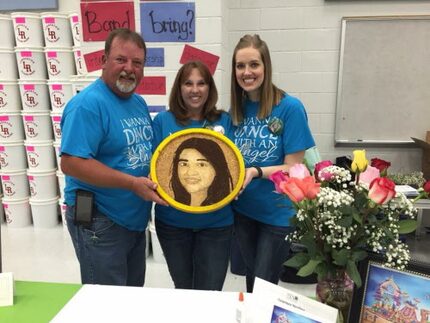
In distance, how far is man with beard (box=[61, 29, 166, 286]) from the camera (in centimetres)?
132

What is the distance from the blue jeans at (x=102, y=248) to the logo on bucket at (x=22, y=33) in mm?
2445

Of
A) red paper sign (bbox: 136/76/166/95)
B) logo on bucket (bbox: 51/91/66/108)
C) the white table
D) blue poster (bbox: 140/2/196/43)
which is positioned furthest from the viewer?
logo on bucket (bbox: 51/91/66/108)

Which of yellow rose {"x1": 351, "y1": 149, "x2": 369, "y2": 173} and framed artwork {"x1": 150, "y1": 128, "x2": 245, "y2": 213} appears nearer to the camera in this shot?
yellow rose {"x1": 351, "y1": 149, "x2": 369, "y2": 173}

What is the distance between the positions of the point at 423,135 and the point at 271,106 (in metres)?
1.96

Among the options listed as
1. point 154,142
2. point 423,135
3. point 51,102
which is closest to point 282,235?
point 154,142

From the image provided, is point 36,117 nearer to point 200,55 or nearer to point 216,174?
point 200,55

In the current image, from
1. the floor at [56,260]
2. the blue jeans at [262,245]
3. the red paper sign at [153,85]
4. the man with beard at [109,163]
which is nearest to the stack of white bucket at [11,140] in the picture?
the floor at [56,260]

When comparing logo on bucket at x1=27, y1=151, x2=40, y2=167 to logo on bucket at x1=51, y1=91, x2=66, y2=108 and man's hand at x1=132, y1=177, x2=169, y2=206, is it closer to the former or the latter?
logo on bucket at x1=51, y1=91, x2=66, y2=108

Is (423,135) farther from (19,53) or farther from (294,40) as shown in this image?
(19,53)

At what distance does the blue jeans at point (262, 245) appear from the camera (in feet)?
5.25

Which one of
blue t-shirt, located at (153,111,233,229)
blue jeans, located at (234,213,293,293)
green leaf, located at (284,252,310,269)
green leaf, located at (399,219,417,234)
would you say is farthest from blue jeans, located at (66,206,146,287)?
green leaf, located at (399,219,417,234)

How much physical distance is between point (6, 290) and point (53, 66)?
2635 millimetres

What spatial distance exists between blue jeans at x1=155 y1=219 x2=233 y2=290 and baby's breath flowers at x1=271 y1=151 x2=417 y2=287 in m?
0.75

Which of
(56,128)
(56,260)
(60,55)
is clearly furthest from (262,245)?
(60,55)
